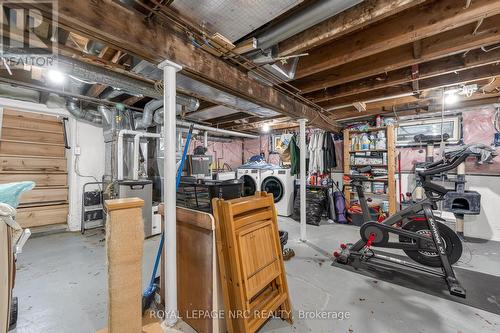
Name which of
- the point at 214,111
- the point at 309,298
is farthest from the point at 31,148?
the point at 309,298

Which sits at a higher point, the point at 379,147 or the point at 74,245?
the point at 379,147

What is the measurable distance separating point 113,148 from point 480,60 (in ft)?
17.1

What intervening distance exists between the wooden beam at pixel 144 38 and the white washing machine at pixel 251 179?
3212mm

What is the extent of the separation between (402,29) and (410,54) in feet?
1.74

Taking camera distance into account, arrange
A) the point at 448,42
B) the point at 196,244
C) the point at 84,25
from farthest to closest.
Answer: the point at 448,42
the point at 196,244
the point at 84,25

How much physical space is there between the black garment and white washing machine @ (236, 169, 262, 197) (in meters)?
1.66

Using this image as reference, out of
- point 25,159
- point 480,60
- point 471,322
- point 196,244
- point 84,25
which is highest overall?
point 480,60

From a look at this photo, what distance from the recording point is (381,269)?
254cm

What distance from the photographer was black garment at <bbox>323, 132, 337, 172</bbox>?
202 inches

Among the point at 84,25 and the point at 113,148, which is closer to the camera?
the point at 84,25

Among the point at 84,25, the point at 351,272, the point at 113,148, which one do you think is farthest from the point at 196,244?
the point at 113,148

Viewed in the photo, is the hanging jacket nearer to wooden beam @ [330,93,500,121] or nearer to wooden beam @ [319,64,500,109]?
wooden beam @ [330,93,500,121]

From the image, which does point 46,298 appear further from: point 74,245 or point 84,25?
point 84,25

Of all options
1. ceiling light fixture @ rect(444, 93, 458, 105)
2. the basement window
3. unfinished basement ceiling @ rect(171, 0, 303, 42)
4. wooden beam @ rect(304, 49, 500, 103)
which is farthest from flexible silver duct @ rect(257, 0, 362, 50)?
the basement window
